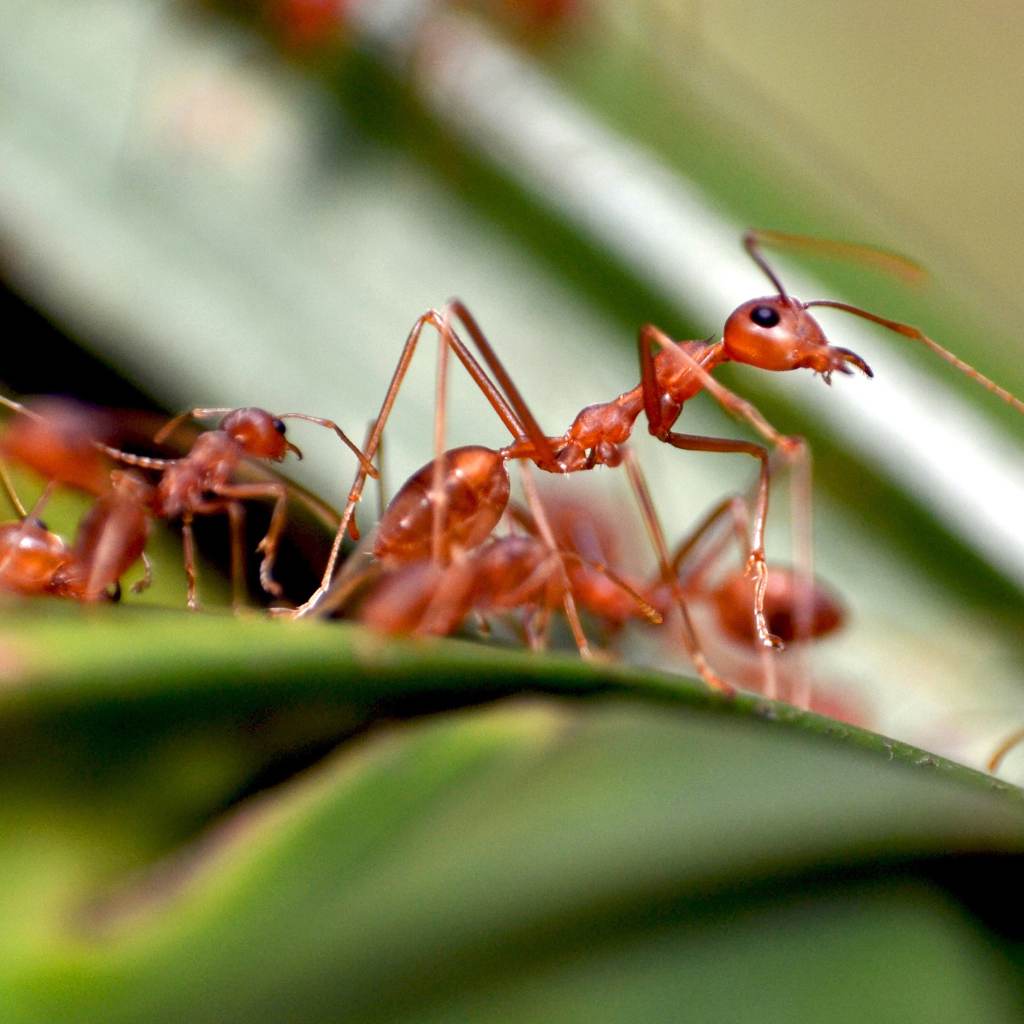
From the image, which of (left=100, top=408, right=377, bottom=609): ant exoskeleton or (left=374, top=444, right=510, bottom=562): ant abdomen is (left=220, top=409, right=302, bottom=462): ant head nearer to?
(left=100, top=408, right=377, bottom=609): ant exoskeleton

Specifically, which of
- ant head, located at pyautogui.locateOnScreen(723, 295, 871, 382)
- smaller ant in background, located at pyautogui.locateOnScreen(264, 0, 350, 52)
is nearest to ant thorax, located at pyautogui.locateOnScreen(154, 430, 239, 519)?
ant head, located at pyautogui.locateOnScreen(723, 295, 871, 382)

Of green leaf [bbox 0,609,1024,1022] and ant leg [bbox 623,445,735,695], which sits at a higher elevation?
ant leg [bbox 623,445,735,695]

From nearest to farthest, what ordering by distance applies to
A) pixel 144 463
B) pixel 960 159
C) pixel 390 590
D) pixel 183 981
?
pixel 183 981
pixel 390 590
pixel 144 463
pixel 960 159

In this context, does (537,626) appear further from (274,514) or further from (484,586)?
(274,514)

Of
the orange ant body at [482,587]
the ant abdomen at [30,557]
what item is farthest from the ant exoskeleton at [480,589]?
the ant abdomen at [30,557]

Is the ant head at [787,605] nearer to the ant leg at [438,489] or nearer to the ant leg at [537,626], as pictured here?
the ant leg at [537,626]

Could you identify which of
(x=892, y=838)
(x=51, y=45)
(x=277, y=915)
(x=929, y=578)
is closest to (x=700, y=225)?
(x=929, y=578)

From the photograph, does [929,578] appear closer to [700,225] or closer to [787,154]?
[700,225]
